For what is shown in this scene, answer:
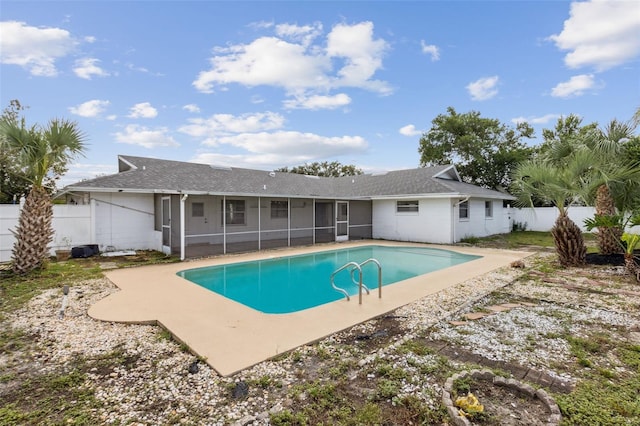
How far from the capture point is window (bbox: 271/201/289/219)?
53.8 ft

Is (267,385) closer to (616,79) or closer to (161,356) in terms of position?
(161,356)

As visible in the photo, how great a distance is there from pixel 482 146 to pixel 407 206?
1353 cm

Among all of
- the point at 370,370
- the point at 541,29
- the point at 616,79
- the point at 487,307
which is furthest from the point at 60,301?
the point at 616,79

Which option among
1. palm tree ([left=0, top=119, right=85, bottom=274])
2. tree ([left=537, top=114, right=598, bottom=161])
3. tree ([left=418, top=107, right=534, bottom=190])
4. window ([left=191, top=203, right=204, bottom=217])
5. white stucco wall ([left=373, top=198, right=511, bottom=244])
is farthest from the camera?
tree ([left=418, top=107, right=534, bottom=190])

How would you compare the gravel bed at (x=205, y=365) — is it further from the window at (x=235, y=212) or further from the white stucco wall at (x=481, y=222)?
the white stucco wall at (x=481, y=222)

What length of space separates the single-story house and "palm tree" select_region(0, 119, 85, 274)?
2344mm

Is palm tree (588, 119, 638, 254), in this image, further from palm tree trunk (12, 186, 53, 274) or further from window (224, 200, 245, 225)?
palm tree trunk (12, 186, 53, 274)

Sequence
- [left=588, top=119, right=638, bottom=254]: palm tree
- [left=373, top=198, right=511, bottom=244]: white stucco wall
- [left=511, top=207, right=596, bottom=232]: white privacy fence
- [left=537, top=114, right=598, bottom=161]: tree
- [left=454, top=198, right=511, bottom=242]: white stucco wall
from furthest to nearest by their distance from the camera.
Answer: [left=537, top=114, right=598, bottom=161]: tree
[left=511, top=207, right=596, bottom=232]: white privacy fence
[left=454, top=198, right=511, bottom=242]: white stucco wall
[left=373, top=198, right=511, bottom=244]: white stucco wall
[left=588, top=119, right=638, bottom=254]: palm tree

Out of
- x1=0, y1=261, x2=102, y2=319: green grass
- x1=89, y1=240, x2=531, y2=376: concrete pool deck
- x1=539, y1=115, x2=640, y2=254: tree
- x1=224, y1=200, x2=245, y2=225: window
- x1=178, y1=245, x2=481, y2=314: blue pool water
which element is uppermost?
x1=539, y1=115, x2=640, y2=254: tree

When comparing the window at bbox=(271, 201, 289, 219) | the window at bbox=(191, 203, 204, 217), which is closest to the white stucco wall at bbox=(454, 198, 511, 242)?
the window at bbox=(271, 201, 289, 219)

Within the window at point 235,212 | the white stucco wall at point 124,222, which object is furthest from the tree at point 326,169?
the white stucco wall at point 124,222

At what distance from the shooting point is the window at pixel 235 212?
579 inches

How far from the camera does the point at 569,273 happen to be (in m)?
8.53

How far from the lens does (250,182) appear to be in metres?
15.9
